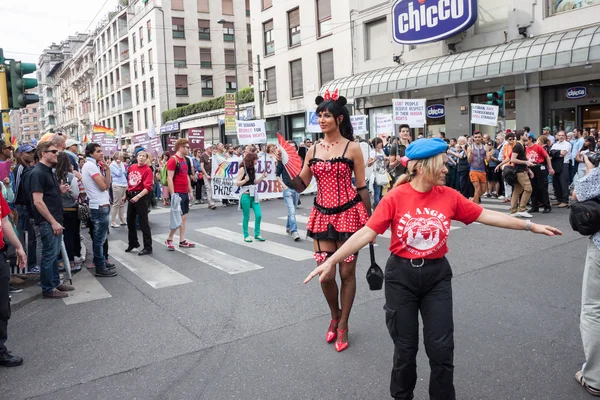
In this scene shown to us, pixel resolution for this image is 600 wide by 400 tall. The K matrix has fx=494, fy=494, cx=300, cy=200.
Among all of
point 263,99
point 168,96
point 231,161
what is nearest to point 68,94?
point 168,96

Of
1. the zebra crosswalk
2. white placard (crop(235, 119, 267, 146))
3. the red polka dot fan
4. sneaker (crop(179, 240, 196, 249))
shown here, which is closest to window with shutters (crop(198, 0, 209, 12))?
white placard (crop(235, 119, 267, 146))

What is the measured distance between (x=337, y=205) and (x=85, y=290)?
13.1 feet

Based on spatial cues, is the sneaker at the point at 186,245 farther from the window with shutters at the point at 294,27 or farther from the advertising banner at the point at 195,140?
the window with shutters at the point at 294,27

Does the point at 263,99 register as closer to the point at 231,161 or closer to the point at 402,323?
the point at 231,161

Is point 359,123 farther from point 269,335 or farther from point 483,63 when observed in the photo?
point 269,335

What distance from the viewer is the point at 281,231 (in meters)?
10.1

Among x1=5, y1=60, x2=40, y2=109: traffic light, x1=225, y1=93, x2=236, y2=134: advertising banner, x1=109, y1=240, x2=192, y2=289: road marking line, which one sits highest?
x1=225, y1=93, x2=236, y2=134: advertising banner

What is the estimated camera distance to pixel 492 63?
17297 mm

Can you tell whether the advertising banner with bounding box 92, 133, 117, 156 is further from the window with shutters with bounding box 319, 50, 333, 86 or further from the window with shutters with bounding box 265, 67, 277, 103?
the window with shutters with bounding box 265, 67, 277, 103

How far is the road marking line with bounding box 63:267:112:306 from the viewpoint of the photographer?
5.99 m

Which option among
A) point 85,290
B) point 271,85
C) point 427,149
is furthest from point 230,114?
point 427,149

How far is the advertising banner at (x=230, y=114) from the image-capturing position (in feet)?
83.4

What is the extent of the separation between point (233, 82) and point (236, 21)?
617 centimetres

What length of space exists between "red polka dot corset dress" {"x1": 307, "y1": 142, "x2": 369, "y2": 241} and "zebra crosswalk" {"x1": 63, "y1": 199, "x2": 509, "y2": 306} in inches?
119
